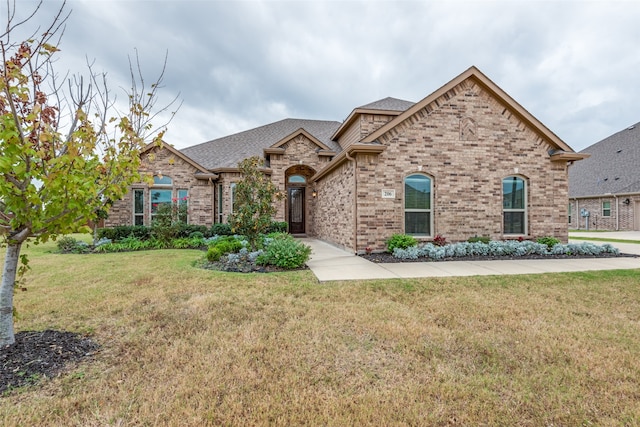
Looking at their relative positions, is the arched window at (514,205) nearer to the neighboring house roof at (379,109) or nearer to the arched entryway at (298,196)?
the neighboring house roof at (379,109)

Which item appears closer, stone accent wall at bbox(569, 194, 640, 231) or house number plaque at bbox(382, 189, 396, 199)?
house number plaque at bbox(382, 189, 396, 199)

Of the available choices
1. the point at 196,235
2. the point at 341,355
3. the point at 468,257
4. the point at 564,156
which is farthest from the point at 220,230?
the point at 564,156

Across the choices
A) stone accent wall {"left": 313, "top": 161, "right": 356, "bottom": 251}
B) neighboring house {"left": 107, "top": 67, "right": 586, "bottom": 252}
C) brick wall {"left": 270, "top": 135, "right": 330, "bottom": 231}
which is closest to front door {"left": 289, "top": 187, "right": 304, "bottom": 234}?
brick wall {"left": 270, "top": 135, "right": 330, "bottom": 231}

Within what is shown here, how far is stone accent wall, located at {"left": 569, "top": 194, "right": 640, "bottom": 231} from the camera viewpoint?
2034cm

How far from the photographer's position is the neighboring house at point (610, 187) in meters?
20.5

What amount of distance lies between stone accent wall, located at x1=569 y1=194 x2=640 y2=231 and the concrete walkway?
57.2 feet

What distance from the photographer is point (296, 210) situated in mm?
16375

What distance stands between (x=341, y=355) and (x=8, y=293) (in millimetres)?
3500

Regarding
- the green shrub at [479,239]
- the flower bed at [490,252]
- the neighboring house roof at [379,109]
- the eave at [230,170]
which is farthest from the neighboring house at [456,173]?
the eave at [230,170]

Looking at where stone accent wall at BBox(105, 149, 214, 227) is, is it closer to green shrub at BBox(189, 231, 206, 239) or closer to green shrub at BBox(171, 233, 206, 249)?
green shrub at BBox(189, 231, 206, 239)

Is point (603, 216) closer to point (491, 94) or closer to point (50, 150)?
point (491, 94)

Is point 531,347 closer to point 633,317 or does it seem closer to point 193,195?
point 633,317

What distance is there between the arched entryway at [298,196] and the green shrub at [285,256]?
867 cm

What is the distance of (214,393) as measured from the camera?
2316 millimetres
